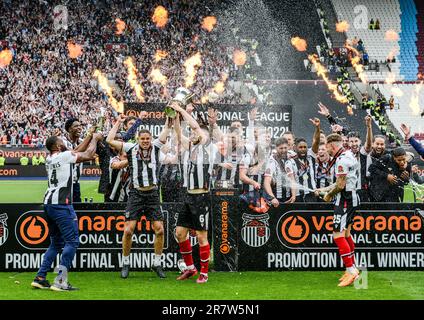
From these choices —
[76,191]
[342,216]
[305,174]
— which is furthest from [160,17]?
[342,216]

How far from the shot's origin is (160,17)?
47625 mm

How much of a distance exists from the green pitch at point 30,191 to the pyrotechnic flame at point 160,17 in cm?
1731

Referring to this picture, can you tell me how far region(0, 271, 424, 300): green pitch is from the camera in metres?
9.59

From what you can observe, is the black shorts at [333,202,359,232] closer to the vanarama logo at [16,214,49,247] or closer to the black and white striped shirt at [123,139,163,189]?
the black and white striped shirt at [123,139,163,189]

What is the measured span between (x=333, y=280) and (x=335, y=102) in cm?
3126

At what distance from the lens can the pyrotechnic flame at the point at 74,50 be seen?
1738 inches

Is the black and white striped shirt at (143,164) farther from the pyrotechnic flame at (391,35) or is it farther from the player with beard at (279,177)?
the pyrotechnic flame at (391,35)

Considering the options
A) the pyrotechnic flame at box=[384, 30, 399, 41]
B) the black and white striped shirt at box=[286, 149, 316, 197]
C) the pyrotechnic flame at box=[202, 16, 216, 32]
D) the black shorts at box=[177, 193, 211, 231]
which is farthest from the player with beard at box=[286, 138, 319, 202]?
the pyrotechnic flame at box=[384, 30, 399, 41]

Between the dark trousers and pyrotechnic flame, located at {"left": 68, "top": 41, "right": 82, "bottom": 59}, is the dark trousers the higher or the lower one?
the lower one

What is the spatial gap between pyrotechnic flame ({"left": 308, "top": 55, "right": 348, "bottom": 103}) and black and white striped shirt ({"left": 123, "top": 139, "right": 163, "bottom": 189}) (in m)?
31.5

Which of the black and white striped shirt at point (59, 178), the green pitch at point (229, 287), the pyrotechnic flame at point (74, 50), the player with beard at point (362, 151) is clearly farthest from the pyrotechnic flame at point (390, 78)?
the black and white striped shirt at point (59, 178)

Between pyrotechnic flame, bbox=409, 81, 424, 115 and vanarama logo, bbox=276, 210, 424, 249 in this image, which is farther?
pyrotechnic flame, bbox=409, 81, 424, 115

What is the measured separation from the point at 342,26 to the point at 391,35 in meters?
3.17

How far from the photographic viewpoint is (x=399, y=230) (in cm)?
1184
